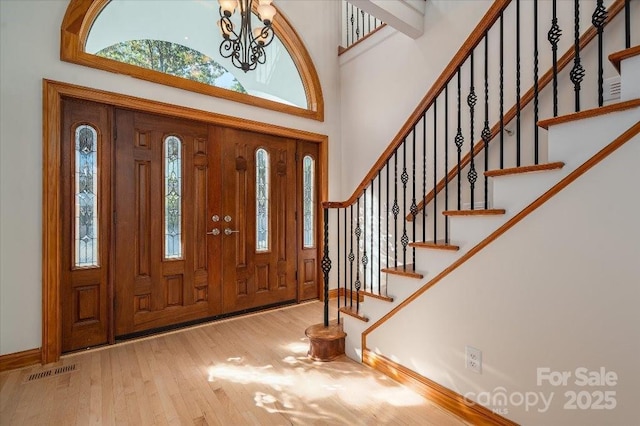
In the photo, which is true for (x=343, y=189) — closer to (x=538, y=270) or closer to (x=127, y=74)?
(x=127, y=74)

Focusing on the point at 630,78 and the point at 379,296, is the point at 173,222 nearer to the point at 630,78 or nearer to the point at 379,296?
the point at 379,296

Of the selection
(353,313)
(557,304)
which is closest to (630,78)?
(557,304)

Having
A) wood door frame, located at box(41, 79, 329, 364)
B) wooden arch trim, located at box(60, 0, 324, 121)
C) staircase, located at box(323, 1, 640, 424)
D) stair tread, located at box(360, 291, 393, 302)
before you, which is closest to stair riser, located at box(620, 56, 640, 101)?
staircase, located at box(323, 1, 640, 424)

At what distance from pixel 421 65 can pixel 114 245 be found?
361cm

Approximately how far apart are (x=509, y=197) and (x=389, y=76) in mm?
2673

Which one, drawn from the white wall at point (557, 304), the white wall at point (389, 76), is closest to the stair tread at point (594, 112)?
the white wall at point (557, 304)

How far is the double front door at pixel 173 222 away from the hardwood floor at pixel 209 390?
46 cm

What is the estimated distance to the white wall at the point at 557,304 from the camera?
1275 millimetres

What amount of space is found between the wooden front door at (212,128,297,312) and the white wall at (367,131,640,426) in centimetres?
232

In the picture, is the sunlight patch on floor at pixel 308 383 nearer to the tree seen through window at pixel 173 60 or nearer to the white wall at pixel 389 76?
the white wall at pixel 389 76

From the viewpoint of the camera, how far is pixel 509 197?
64.0 inches

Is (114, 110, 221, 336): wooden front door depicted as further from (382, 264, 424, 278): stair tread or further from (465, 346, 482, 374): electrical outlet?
(465, 346, 482, 374): electrical outlet

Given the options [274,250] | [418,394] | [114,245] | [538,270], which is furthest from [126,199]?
[538,270]

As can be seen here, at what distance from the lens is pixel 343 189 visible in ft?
14.7
